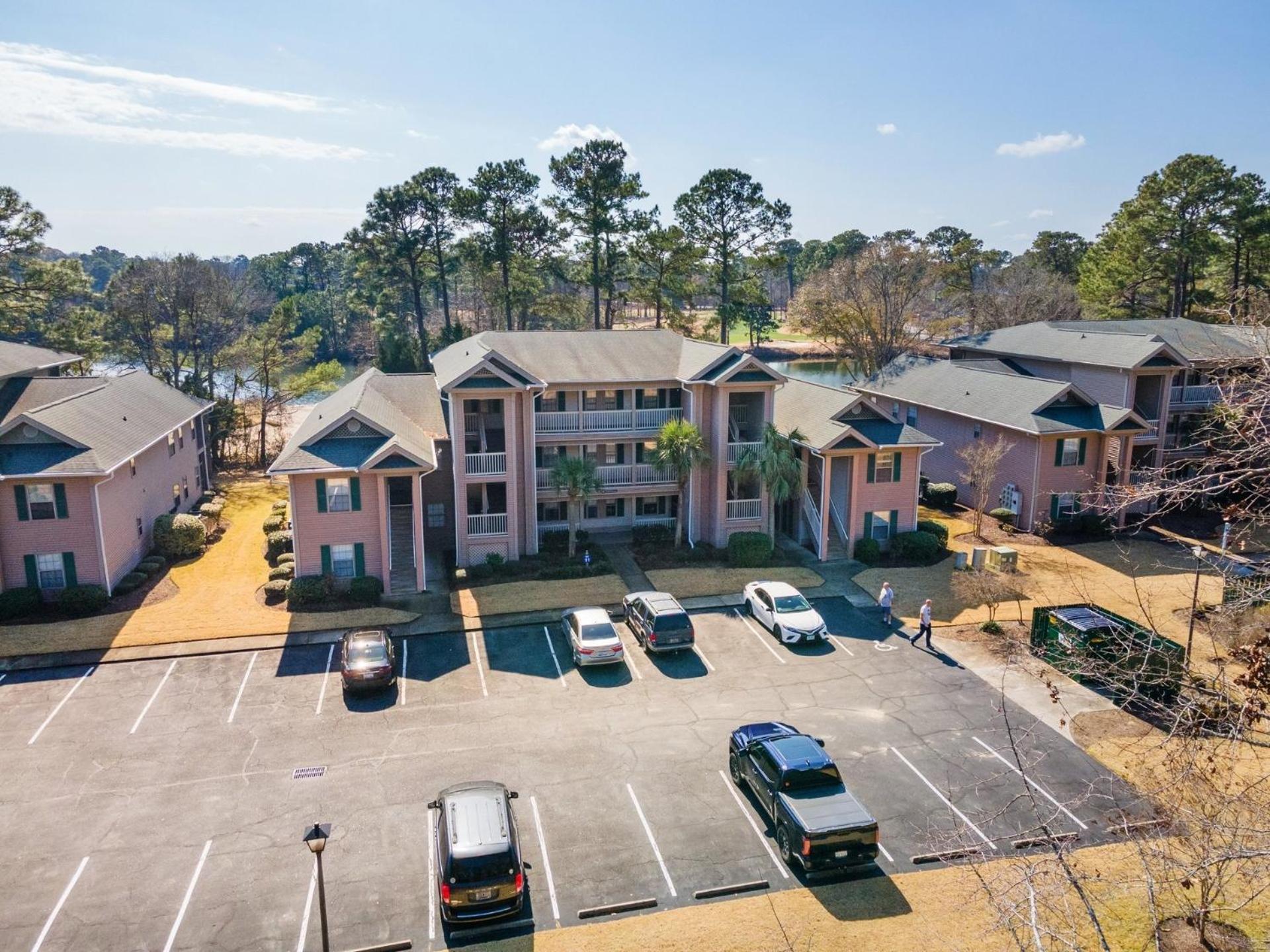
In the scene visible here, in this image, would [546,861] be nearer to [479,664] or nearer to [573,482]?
[479,664]

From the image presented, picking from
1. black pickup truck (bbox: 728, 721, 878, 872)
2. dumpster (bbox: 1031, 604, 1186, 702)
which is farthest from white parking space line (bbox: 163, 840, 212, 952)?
dumpster (bbox: 1031, 604, 1186, 702)

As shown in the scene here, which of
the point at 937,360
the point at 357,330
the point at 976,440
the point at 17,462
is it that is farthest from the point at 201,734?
the point at 357,330

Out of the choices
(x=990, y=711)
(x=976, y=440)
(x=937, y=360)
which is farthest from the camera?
(x=937, y=360)

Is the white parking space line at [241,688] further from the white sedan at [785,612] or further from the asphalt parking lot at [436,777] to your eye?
the white sedan at [785,612]

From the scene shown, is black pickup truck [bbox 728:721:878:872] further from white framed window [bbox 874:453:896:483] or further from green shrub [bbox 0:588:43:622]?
green shrub [bbox 0:588:43:622]

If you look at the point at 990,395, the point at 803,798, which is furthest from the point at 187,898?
the point at 990,395

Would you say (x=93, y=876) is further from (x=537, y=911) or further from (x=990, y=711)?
(x=990, y=711)

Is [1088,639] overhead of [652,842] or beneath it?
overhead
